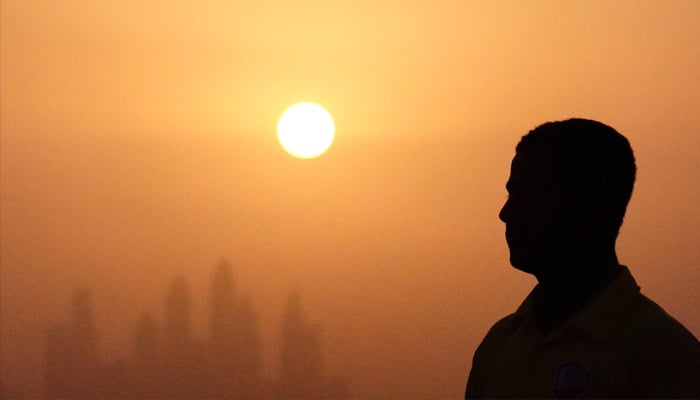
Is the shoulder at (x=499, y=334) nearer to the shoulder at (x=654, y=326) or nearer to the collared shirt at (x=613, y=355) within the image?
the collared shirt at (x=613, y=355)

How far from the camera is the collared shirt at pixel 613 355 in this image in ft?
4.12

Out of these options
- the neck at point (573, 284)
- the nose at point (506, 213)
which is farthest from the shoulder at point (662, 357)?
the nose at point (506, 213)

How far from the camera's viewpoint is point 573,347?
4.49 ft

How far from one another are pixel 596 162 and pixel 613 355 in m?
0.33

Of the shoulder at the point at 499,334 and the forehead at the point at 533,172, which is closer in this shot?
the forehead at the point at 533,172

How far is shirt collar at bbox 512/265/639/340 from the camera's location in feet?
4.38

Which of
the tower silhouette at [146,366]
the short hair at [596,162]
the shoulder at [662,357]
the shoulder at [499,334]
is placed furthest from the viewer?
the tower silhouette at [146,366]

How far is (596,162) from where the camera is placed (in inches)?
55.3

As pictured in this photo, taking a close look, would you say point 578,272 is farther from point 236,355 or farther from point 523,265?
point 236,355

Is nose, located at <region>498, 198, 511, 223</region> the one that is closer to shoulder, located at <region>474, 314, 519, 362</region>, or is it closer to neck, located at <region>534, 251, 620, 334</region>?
neck, located at <region>534, 251, 620, 334</region>

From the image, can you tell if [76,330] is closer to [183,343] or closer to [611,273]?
[183,343]

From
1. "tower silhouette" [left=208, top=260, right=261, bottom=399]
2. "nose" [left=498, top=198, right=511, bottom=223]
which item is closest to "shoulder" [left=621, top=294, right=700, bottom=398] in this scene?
"nose" [left=498, top=198, right=511, bottom=223]

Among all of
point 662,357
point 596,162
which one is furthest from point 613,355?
point 596,162

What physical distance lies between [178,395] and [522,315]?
A: 6.17m
